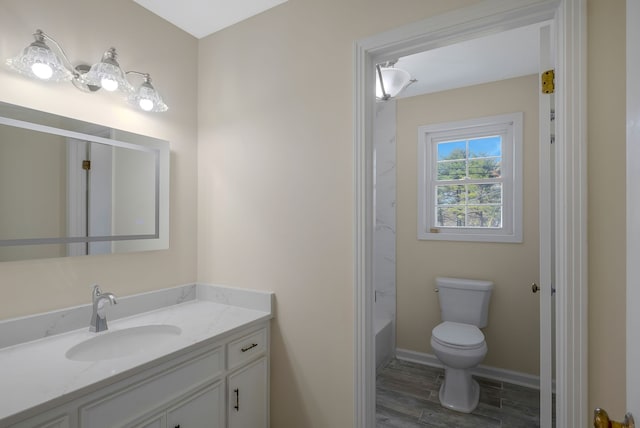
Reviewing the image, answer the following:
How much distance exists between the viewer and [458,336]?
2305 mm

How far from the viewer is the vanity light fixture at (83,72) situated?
1289 mm

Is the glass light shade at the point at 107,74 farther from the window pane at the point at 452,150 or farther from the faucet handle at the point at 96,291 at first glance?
the window pane at the point at 452,150

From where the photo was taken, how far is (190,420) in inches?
52.0

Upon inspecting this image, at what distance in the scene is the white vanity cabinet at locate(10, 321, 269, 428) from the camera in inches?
40.0

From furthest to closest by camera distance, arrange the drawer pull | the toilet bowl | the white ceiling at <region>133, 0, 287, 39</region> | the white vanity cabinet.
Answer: the toilet bowl, the white ceiling at <region>133, 0, 287, 39</region>, the drawer pull, the white vanity cabinet

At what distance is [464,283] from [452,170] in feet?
3.34

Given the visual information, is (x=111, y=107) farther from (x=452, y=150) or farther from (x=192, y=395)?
(x=452, y=150)

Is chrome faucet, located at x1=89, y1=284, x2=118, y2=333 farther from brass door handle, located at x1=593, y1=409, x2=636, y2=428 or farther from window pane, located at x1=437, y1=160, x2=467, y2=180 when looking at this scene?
window pane, located at x1=437, y1=160, x2=467, y2=180

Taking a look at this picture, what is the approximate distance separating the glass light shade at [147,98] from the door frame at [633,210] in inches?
72.7

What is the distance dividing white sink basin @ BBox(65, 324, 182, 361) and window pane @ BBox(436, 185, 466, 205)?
240cm

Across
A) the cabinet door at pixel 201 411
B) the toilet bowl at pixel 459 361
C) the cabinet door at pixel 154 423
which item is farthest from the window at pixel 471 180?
the cabinet door at pixel 154 423

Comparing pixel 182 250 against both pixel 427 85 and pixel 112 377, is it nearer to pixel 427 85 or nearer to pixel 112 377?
pixel 112 377

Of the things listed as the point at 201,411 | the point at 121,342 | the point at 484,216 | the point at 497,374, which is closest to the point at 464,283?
the point at 484,216

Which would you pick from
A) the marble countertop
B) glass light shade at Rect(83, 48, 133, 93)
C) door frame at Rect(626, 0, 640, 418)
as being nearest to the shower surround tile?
the marble countertop
